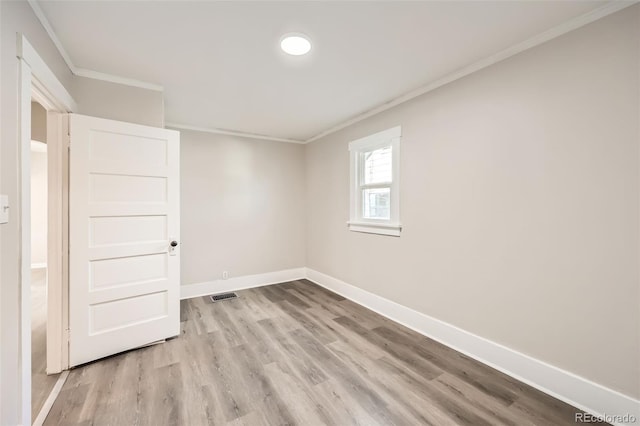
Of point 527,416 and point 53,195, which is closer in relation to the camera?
point 527,416

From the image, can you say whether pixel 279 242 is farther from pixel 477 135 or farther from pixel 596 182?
pixel 596 182

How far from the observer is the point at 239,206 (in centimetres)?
420

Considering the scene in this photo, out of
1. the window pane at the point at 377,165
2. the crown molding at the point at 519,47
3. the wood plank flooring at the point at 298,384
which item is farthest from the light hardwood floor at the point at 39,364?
the crown molding at the point at 519,47

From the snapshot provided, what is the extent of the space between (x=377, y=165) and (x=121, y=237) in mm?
2796

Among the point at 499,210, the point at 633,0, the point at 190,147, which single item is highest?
the point at 633,0

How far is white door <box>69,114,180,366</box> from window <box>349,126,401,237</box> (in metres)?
2.14

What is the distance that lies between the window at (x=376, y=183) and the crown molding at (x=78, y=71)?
235cm

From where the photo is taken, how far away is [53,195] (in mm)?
2098

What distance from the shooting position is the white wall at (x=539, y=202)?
5.20 ft

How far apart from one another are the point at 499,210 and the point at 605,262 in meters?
0.67

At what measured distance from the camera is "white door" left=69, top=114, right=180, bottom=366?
2.15 m

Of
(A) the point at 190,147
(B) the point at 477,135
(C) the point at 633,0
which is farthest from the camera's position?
(A) the point at 190,147

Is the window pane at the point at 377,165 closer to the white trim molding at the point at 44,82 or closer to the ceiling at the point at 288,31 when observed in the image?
the ceiling at the point at 288,31

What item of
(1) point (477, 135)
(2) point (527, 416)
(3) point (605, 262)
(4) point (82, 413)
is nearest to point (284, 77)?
(1) point (477, 135)
